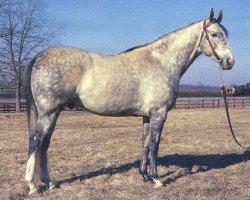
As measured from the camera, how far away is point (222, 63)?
648 cm

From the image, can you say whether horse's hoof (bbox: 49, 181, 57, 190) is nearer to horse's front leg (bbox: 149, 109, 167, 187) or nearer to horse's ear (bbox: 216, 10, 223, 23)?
horse's front leg (bbox: 149, 109, 167, 187)

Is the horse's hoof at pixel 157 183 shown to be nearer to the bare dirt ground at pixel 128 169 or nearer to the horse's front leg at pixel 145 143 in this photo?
the bare dirt ground at pixel 128 169

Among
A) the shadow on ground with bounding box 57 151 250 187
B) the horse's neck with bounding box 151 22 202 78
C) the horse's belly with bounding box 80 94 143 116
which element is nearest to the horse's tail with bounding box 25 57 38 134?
the horse's belly with bounding box 80 94 143 116

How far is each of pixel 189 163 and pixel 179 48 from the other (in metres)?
2.85

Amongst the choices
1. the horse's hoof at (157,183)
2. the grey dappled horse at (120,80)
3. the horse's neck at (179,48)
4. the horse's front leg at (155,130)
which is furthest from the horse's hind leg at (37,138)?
the horse's neck at (179,48)

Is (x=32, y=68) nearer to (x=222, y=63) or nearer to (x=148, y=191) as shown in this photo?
(x=148, y=191)

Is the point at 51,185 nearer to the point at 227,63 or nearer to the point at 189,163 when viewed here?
the point at 189,163

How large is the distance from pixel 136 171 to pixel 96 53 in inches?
100

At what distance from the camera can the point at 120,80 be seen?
5.98m

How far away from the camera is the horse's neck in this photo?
6.52 meters

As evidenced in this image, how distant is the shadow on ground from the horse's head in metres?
2.25

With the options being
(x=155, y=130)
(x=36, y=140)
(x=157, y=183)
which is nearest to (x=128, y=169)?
(x=157, y=183)

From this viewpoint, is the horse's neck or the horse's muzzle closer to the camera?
the horse's muzzle

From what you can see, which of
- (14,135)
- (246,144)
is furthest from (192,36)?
(14,135)
